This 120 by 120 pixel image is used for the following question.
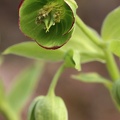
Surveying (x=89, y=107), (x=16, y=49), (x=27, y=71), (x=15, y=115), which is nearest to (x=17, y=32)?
(x=89, y=107)

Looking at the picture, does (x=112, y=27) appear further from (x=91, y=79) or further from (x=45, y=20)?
(x=45, y=20)

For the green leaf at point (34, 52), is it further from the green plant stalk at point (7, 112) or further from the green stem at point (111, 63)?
the green plant stalk at point (7, 112)

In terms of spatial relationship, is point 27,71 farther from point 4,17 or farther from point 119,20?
point 4,17

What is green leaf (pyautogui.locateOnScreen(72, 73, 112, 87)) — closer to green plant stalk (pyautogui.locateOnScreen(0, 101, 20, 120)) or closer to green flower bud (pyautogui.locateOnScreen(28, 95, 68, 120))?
green flower bud (pyautogui.locateOnScreen(28, 95, 68, 120))

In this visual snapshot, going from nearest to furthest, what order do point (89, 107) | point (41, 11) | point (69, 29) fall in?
point (69, 29) → point (41, 11) → point (89, 107)

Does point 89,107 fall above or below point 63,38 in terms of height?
below

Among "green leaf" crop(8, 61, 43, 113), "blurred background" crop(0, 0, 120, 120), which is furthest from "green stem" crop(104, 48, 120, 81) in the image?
"blurred background" crop(0, 0, 120, 120)
